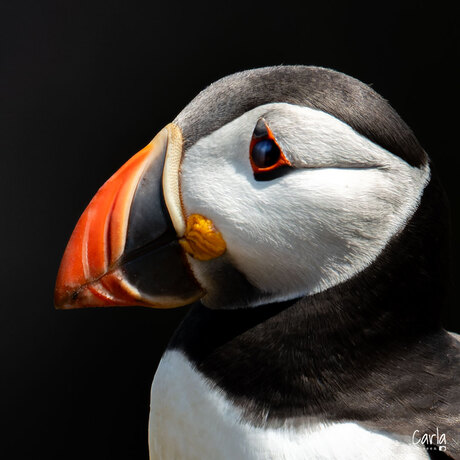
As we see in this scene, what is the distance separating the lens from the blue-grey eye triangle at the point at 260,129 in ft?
5.32

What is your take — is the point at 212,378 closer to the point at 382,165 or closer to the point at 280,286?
the point at 280,286

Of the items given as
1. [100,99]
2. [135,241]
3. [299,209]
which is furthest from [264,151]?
[100,99]

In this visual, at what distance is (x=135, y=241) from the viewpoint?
1.71 metres

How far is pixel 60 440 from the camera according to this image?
3.68m

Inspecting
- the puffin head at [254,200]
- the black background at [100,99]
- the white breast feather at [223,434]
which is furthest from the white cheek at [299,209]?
the black background at [100,99]

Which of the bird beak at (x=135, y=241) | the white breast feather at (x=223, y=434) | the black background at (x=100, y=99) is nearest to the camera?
the white breast feather at (x=223, y=434)

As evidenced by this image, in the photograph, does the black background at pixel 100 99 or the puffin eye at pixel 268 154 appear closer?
the puffin eye at pixel 268 154

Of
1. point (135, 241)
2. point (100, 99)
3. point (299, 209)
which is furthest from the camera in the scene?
point (100, 99)

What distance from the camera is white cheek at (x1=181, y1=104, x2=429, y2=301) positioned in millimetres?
1603

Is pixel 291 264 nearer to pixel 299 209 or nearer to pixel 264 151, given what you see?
pixel 299 209

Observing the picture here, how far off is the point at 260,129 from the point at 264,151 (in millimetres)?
48

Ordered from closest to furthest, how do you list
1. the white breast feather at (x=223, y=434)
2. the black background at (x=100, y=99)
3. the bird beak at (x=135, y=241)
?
the white breast feather at (x=223, y=434)
the bird beak at (x=135, y=241)
the black background at (x=100, y=99)

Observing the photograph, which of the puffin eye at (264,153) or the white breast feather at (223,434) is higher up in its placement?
the puffin eye at (264,153)

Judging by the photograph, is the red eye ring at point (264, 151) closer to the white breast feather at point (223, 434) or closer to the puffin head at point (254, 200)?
the puffin head at point (254, 200)
